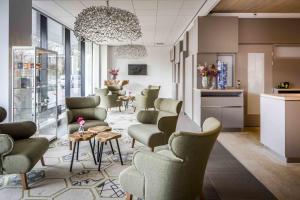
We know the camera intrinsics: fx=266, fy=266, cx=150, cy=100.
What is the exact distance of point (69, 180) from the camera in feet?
11.7

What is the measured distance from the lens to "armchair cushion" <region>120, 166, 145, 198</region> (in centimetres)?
259

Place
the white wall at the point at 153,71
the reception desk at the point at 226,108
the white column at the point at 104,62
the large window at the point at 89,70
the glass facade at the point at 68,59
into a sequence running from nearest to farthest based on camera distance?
the reception desk at the point at 226,108 → the glass facade at the point at 68,59 → the large window at the point at 89,70 → the white column at the point at 104,62 → the white wall at the point at 153,71

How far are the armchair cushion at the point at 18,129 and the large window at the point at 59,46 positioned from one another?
4.75 m

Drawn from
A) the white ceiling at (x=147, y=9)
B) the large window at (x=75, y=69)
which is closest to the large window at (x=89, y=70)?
the large window at (x=75, y=69)

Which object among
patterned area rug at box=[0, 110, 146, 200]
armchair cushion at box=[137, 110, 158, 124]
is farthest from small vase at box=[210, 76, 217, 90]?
patterned area rug at box=[0, 110, 146, 200]

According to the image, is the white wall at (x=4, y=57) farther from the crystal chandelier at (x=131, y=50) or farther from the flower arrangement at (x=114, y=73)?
the flower arrangement at (x=114, y=73)

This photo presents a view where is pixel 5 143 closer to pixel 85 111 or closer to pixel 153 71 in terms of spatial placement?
pixel 85 111

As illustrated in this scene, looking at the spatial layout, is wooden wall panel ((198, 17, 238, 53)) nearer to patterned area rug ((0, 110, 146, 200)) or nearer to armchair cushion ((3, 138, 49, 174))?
patterned area rug ((0, 110, 146, 200))

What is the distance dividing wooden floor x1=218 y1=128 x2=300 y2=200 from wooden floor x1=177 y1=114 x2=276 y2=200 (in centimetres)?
12

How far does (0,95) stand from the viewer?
4.91 m

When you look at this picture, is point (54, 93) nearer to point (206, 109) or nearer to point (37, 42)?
point (37, 42)

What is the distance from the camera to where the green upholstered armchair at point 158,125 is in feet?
14.8

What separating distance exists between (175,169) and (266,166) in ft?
7.98

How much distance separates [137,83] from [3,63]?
33.4 ft
